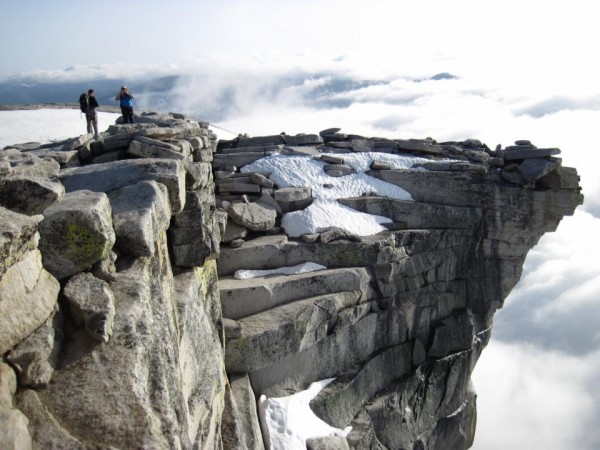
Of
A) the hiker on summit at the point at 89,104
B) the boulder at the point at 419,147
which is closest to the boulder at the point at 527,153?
the boulder at the point at 419,147

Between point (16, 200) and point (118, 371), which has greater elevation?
point (16, 200)

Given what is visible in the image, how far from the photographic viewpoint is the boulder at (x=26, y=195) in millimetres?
6723

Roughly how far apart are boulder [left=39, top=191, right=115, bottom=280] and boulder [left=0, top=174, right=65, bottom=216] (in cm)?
15

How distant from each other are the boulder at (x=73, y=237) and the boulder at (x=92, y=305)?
8.2 inches

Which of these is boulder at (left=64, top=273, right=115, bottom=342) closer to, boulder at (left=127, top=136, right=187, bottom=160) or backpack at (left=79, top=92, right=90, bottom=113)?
boulder at (left=127, top=136, right=187, bottom=160)

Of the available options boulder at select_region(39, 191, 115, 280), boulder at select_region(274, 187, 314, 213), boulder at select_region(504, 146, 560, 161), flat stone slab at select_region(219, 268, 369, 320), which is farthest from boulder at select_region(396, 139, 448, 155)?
boulder at select_region(39, 191, 115, 280)

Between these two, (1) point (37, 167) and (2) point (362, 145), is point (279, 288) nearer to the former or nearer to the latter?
(1) point (37, 167)

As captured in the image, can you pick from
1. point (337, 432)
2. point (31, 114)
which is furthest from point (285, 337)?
point (31, 114)

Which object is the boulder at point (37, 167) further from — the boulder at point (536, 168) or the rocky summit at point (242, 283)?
the boulder at point (536, 168)

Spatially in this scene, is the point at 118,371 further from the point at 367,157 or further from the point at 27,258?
the point at 367,157

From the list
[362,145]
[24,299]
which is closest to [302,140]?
[362,145]

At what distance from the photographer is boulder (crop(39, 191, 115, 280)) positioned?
6.48 meters

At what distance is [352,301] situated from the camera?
17797 millimetres

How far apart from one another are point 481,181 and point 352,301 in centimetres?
965
